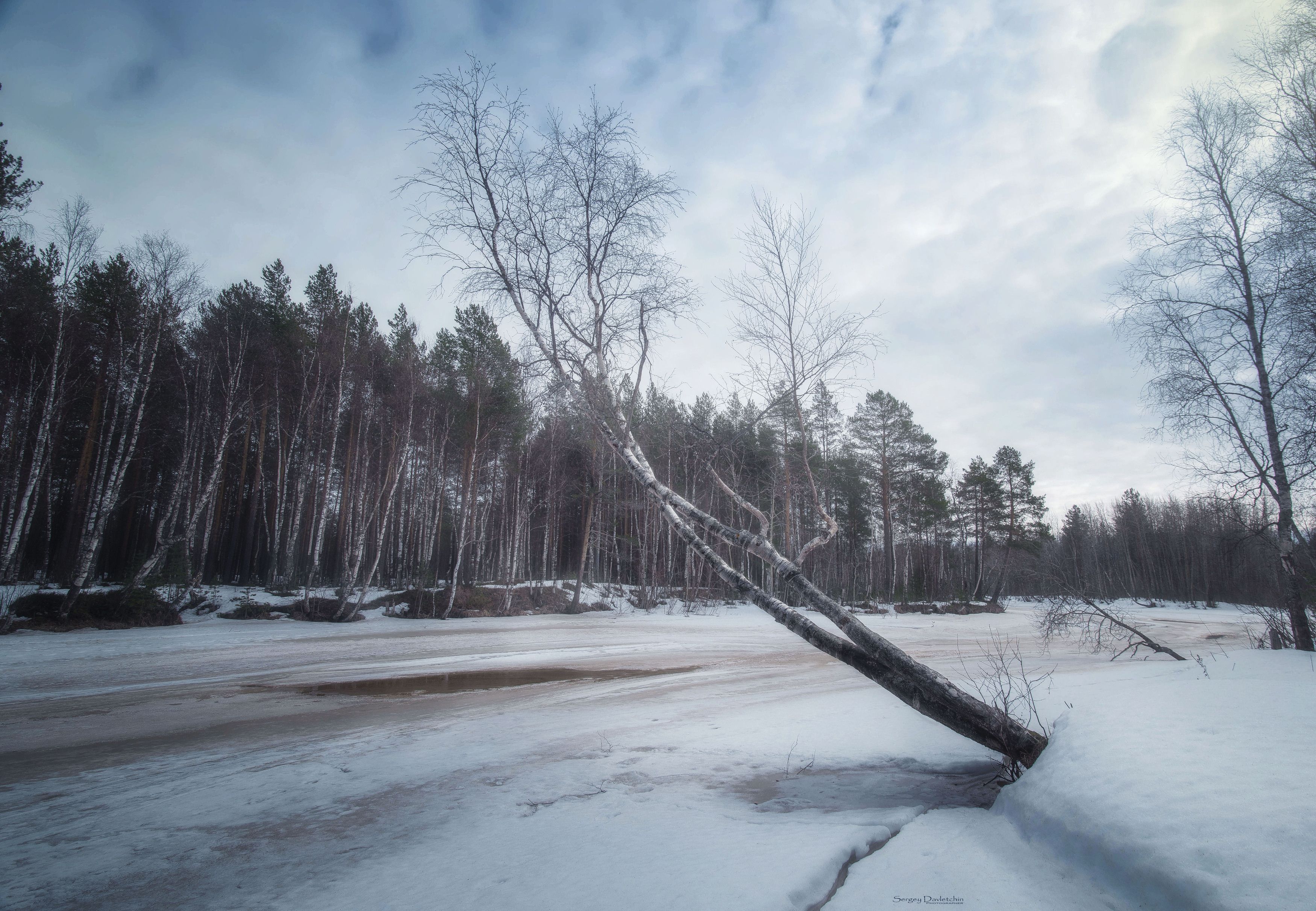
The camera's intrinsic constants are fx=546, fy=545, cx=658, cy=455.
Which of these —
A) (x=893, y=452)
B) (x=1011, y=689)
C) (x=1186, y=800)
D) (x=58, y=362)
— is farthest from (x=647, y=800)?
(x=893, y=452)

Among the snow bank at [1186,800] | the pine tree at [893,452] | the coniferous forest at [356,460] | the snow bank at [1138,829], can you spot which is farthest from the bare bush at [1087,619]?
the pine tree at [893,452]

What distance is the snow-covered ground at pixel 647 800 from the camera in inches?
81.0

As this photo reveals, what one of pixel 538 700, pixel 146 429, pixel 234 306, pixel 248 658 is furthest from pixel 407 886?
pixel 234 306

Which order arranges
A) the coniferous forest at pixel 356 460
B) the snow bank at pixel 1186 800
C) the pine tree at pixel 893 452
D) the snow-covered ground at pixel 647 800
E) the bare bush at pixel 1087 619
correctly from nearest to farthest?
the snow bank at pixel 1186 800 → the snow-covered ground at pixel 647 800 → the bare bush at pixel 1087 619 → the coniferous forest at pixel 356 460 → the pine tree at pixel 893 452

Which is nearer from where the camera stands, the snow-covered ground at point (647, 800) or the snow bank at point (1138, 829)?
the snow bank at point (1138, 829)

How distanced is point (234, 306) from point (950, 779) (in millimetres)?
27816

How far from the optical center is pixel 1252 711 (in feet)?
10.8

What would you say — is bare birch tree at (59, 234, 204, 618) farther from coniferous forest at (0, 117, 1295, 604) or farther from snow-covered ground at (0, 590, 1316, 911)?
snow-covered ground at (0, 590, 1316, 911)

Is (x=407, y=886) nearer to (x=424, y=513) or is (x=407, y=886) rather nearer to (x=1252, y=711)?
(x=1252, y=711)

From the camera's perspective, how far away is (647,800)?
3131 mm

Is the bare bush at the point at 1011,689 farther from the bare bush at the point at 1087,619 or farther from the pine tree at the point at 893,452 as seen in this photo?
the pine tree at the point at 893,452

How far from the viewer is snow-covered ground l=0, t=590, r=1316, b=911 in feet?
6.75

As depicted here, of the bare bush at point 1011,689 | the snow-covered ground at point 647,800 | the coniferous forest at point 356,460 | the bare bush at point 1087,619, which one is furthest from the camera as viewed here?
the coniferous forest at point 356,460

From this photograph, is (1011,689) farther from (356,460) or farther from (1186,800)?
(356,460)
